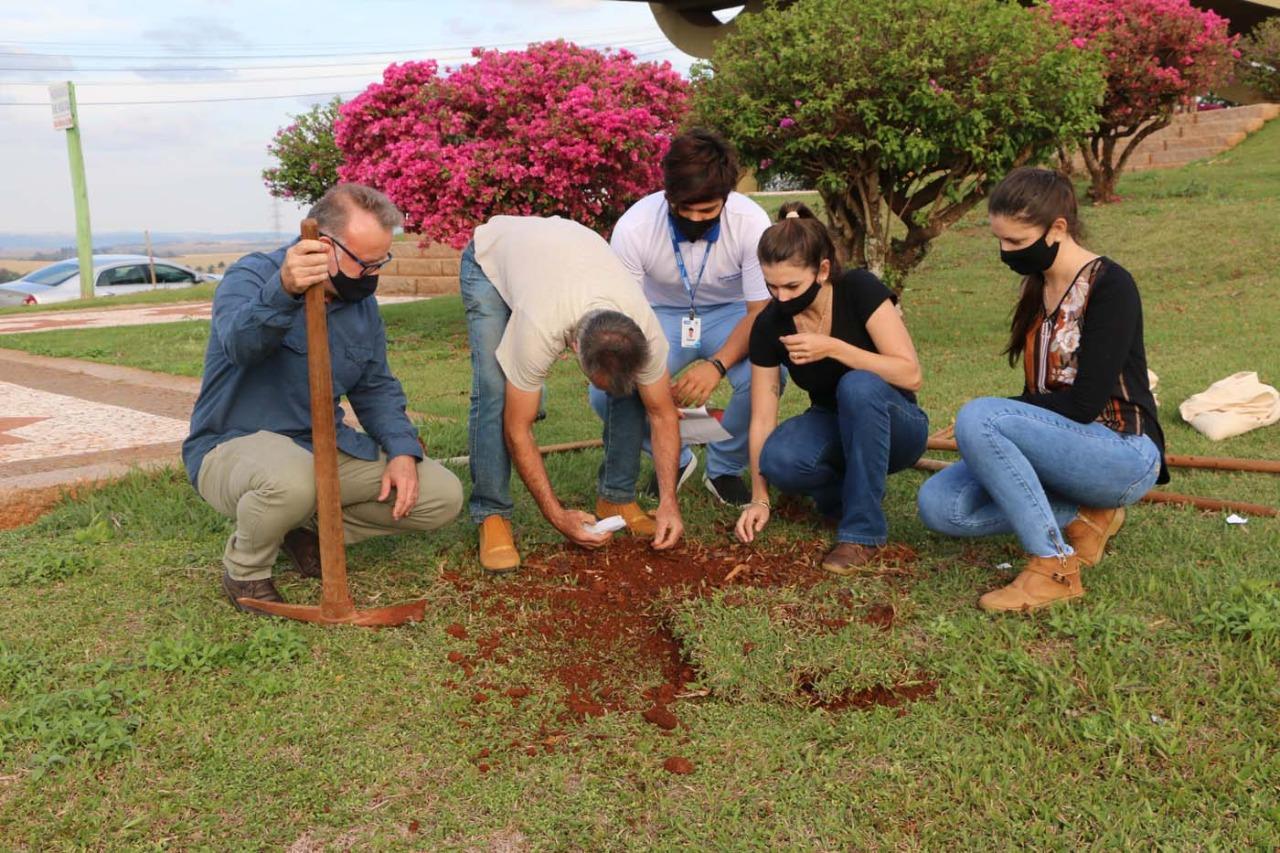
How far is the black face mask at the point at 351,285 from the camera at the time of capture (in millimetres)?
3336

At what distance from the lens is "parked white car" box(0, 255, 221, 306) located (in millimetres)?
21797

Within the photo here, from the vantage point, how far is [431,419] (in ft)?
20.7

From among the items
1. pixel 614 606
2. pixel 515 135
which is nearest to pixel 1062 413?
pixel 614 606

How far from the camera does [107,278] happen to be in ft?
73.3

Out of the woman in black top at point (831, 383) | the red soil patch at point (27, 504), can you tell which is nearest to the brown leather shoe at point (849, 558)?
the woman in black top at point (831, 383)

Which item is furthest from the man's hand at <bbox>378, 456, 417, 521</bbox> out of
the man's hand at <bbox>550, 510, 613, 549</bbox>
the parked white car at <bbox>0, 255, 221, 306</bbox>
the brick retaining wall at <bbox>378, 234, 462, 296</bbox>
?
the parked white car at <bbox>0, 255, 221, 306</bbox>

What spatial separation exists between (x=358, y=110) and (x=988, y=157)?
213 inches

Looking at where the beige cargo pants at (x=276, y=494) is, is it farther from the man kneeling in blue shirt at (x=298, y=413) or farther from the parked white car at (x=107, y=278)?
the parked white car at (x=107, y=278)

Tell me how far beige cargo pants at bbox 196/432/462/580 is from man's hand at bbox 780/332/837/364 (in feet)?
4.13

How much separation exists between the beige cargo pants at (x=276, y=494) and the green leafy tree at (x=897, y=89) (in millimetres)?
4306

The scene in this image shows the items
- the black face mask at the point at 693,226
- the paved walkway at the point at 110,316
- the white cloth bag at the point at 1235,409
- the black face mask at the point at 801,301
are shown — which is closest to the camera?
the black face mask at the point at 801,301

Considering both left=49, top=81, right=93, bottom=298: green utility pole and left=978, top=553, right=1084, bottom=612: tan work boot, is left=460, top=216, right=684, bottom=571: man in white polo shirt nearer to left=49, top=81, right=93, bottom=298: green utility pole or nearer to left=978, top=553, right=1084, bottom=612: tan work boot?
left=978, top=553, right=1084, bottom=612: tan work boot

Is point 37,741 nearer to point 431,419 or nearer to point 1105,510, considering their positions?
point 1105,510

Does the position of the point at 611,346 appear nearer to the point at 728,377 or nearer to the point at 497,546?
the point at 497,546
